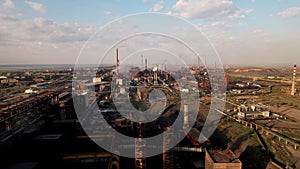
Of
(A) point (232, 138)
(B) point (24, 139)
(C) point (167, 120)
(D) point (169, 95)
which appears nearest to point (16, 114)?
(B) point (24, 139)

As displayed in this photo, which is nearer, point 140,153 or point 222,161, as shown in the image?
point 222,161

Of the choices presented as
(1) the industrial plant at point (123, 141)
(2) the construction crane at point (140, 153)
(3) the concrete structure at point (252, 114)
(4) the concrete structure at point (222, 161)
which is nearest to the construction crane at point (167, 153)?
(1) the industrial plant at point (123, 141)

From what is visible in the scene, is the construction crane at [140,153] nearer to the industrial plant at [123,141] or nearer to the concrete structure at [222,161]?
the industrial plant at [123,141]

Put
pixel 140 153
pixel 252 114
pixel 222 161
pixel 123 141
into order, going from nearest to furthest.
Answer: pixel 222 161 → pixel 140 153 → pixel 123 141 → pixel 252 114

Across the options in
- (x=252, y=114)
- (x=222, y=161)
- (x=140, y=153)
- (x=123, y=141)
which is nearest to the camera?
(x=222, y=161)

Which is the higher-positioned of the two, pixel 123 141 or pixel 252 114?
pixel 123 141

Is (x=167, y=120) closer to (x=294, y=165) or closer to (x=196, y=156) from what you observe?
(x=196, y=156)

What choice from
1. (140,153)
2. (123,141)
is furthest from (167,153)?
(123,141)

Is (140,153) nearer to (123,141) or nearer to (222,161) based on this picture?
(123,141)

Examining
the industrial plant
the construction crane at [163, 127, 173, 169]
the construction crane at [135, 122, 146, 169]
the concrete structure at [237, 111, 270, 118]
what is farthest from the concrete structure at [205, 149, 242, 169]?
the concrete structure at [237, 111, 270, 118]
